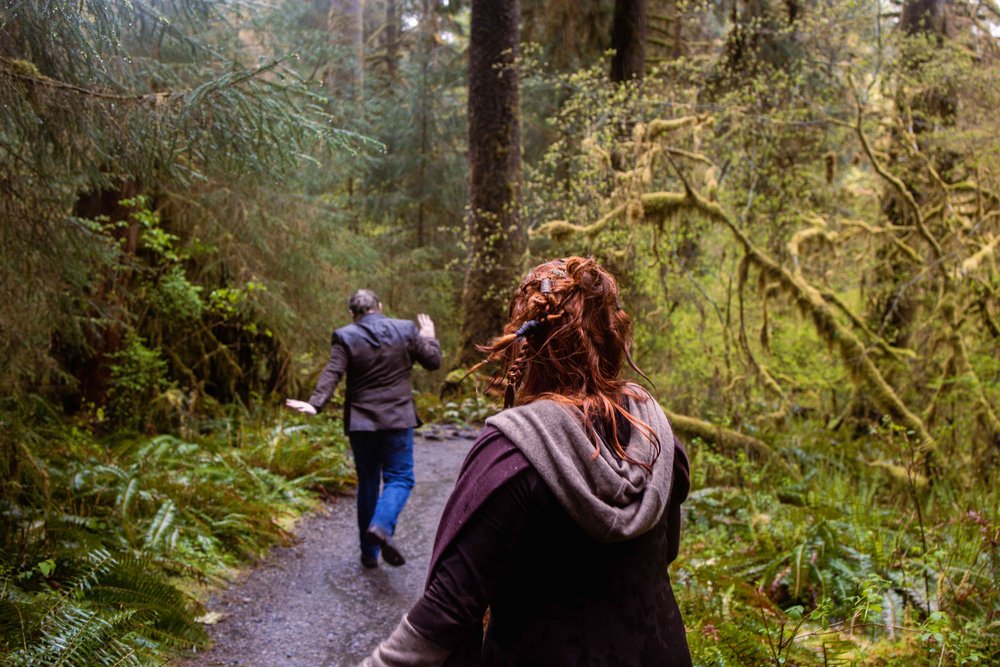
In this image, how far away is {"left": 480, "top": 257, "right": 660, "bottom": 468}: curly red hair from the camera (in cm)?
203

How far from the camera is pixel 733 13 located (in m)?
12.7

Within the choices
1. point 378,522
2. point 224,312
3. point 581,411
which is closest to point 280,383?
point 224,312

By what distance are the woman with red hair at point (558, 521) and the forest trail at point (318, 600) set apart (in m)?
3.22

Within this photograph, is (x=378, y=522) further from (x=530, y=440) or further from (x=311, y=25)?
(x=311, y=25)

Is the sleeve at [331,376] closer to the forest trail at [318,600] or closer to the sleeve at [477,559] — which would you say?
the forest trail at [318,600]

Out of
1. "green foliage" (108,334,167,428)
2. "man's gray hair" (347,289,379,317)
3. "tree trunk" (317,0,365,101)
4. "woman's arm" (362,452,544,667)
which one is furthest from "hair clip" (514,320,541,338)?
"tree trunk" (317,0,365,101)

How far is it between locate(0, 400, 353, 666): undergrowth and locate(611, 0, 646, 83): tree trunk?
7.81 meters

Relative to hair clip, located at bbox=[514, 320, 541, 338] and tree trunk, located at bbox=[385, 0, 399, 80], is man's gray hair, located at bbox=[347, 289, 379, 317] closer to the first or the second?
hair clip, located at bbox=[514, 320, 541, 338]

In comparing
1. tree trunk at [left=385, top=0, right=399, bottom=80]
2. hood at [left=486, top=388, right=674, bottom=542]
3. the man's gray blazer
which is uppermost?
tree trunk at [left=385, top=0, right=399, bottom=80]

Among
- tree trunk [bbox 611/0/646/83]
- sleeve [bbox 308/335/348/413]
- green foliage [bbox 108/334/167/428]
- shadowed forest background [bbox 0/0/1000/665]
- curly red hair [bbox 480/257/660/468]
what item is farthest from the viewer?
tree trunk [bbox 611/0/646/83]

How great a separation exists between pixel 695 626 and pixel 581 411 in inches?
113

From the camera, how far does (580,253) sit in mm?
9914

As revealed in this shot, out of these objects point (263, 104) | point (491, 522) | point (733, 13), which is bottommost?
point (491, 522)

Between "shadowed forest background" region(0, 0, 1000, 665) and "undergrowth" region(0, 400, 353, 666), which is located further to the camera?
"shadowed forest background" region(0, 0, 1000, 665)
